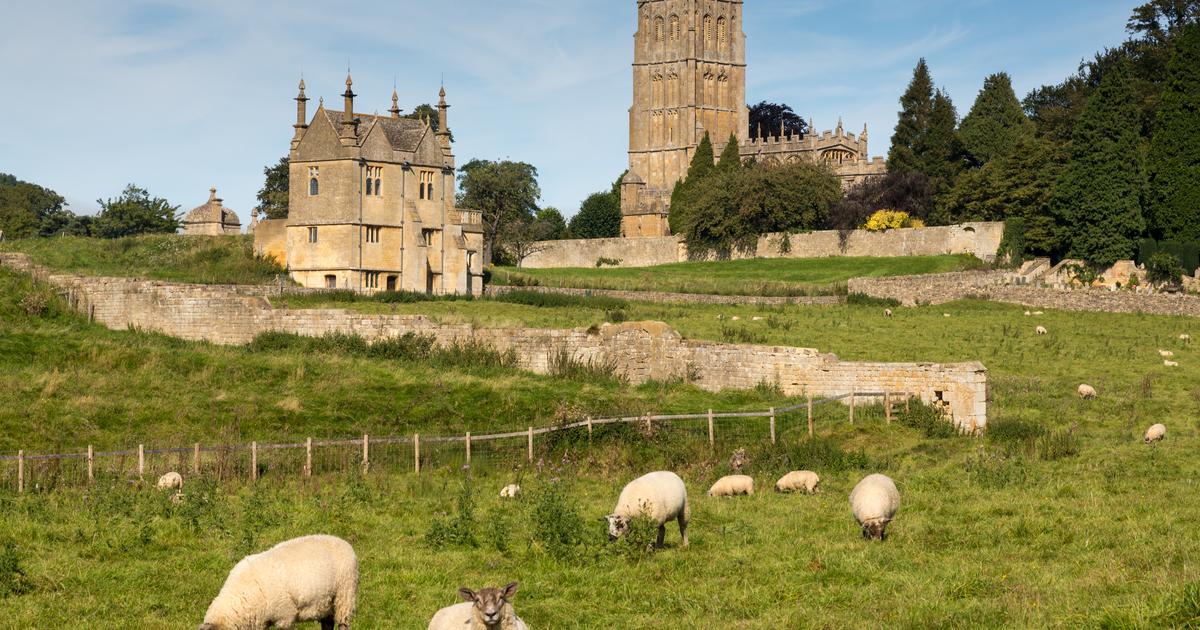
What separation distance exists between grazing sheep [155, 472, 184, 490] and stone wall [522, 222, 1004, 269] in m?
57.0

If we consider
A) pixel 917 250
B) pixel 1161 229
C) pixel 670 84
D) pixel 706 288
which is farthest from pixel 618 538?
pixel 670 84

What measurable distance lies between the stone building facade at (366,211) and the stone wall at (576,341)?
19.1 ft

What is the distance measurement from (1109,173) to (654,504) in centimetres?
5364

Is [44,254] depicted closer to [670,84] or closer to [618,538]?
[618,538]

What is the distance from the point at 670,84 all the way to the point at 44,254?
237 feet

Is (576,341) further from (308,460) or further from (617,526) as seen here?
(617,526)

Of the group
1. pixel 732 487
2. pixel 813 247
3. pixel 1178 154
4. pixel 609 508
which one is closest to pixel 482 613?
pixel 609 508

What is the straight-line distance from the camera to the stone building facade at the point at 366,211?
184ft

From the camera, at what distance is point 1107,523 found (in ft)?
58.5

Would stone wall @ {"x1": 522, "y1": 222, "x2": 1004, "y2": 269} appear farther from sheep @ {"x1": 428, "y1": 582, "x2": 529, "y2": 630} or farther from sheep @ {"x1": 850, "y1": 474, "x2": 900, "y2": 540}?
sheep @ {"x1": 428, "y1": 582, "x2": 529, "y2": 630}

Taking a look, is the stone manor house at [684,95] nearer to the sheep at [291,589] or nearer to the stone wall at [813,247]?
the stone wall at [813,247]

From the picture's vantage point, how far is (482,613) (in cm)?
1153

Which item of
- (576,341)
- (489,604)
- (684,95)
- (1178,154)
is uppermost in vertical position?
(684,95)

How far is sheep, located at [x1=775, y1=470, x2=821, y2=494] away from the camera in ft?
72.7
